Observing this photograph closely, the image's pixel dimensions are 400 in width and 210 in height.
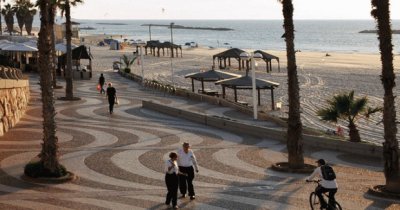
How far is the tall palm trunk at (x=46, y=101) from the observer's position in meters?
16.8

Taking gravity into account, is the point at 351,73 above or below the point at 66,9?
below

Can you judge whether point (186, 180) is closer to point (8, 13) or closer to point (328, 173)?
point (328, 173)

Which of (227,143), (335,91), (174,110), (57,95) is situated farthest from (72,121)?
(335,91)

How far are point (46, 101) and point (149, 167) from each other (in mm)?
3911

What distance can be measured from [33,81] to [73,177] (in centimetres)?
2944

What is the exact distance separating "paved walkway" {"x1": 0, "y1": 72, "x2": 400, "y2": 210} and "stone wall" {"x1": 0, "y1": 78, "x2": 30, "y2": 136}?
0.43 metres

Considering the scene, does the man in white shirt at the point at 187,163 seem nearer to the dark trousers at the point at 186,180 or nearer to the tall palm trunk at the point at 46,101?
the dark trousers at the point at 186,180

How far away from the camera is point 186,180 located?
15070mm

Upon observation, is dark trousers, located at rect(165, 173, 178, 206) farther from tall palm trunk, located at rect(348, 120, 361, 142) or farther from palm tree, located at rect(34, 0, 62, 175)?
tall palm trunk, located at rect(348, 120, 361, 142)

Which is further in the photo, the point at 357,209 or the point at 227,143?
the point at 227,143

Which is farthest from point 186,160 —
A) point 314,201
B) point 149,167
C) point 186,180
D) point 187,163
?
point 149,167

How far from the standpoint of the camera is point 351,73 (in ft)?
221

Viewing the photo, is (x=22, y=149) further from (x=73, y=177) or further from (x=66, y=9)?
(x=66, y=9)

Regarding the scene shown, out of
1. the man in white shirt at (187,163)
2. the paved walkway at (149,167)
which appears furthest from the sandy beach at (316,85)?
the man in white shirt at (187,163)
